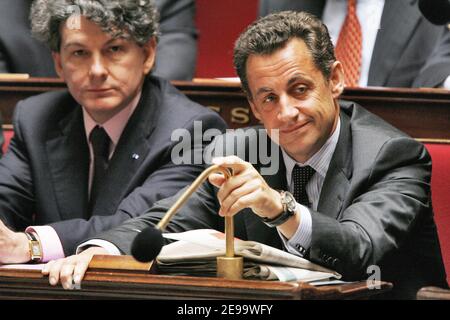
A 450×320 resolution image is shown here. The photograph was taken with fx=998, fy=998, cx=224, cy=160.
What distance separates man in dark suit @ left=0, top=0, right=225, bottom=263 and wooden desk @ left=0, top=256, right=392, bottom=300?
0.92 m

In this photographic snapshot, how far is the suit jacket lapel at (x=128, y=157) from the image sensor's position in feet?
9.68

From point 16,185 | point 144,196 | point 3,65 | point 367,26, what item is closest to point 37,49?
point 3,65

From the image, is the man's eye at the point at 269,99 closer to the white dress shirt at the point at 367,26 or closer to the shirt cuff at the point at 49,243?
the shirt cuff at the point at 49,243

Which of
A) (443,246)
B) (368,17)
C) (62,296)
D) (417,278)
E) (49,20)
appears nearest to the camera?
(62,296)

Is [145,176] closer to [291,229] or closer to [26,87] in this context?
[26,87]

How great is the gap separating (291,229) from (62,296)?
0.49 meters

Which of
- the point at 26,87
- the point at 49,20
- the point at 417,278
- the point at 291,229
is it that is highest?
the point at 49,20

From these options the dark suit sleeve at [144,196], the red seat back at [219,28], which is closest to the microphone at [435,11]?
the dark suit sleeve at [144,196]

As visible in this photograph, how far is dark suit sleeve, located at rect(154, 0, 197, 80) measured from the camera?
360cm

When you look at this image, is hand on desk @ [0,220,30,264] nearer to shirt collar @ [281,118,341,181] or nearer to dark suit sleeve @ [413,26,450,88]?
shirt collar @ [281,118,341,181]

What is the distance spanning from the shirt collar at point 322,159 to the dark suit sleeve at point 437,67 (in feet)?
2.53

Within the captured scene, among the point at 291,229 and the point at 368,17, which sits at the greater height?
the point at 368,17

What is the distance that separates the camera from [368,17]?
3.47 m
